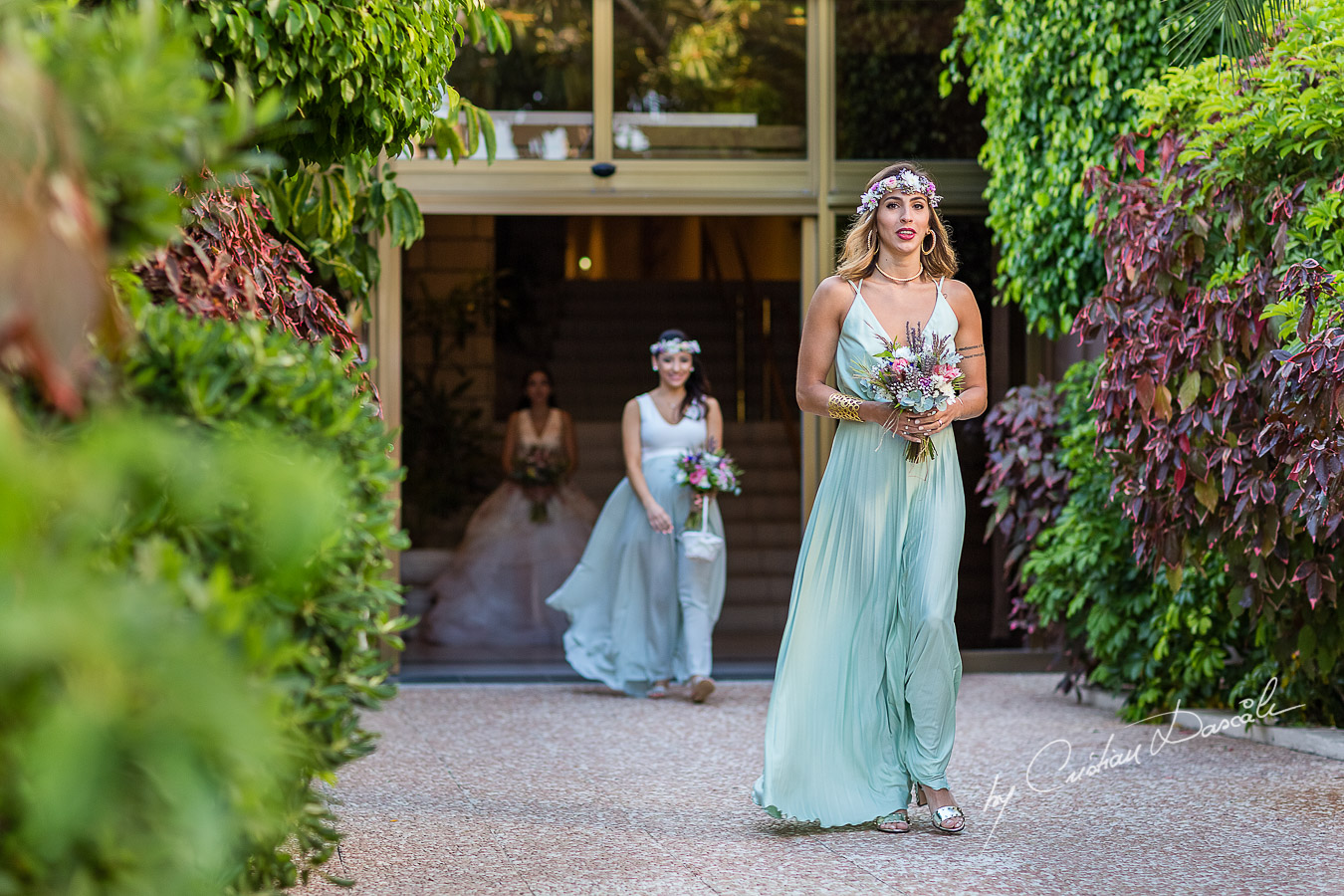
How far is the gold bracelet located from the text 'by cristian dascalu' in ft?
4.03

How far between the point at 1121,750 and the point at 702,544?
2.35m

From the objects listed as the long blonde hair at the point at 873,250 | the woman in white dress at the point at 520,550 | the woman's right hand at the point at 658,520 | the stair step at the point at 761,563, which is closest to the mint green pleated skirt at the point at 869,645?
the long blonde hair at the point at 873,250

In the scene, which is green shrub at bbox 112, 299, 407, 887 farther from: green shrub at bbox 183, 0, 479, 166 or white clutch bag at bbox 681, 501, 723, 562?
white clutch bag at bbox 681, 501, 723, 562

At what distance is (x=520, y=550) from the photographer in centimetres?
979

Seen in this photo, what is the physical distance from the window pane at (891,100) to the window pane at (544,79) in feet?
4.70

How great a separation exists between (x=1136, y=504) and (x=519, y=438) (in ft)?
18.2

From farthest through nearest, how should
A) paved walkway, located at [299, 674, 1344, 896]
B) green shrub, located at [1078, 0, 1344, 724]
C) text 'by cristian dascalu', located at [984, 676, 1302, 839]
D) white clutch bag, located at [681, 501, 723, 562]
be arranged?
white clutch bag, located at [681, 501, 723, 562], text 'by cristian dascalu', located at [984, 676, 1302, 839], green shrub, located at [1078, 0, 1344, 724], paved walkway, located at [299, 674, 1344, 896]

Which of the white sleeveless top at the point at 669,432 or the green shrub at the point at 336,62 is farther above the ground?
the green shrub at the point at 336,62

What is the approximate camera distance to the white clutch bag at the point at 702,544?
6770 millimetres

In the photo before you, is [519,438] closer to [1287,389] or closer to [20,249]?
[1287,389]

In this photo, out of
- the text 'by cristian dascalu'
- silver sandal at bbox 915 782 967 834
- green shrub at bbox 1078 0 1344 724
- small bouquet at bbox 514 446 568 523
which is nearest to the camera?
silver sandal at bbox 915 782 967 834

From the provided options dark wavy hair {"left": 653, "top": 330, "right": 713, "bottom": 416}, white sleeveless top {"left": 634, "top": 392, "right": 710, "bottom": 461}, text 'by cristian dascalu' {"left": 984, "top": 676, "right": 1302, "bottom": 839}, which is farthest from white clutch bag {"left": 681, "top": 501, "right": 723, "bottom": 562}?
text 'by cristian dascalu' {"left": 984, "top": 676, "right": 1302, "bottom": 839}

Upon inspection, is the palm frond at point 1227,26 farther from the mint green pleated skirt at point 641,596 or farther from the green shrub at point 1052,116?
the mint green pleated skirt at point 641,596

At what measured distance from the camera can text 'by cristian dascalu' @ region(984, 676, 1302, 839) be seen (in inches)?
175
